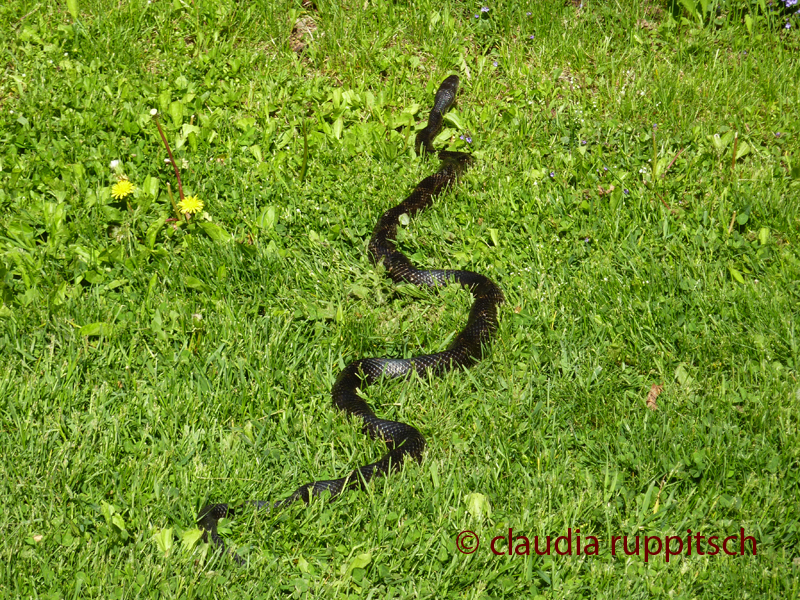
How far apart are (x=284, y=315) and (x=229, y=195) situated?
115cm

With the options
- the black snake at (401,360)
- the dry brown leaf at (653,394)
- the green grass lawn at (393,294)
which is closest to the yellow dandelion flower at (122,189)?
the green grass lawn at (393,294)

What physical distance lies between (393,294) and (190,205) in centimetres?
122

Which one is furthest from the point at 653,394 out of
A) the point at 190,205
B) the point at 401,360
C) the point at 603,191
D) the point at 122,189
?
the point at 122,189

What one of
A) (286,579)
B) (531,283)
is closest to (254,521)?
(286,579)

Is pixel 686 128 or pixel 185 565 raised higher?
pixel 686 128

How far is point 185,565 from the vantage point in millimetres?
2709

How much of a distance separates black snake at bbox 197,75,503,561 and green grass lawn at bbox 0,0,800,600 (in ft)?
0.24

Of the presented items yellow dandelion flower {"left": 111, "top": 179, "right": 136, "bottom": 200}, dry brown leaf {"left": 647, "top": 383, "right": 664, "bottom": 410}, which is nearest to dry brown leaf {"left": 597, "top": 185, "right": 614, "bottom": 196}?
dry brown leaf {"left": 647, "top": 383, "right": 664, "bottom": 410}

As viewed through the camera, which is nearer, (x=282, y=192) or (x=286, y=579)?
(x=286, y=579)

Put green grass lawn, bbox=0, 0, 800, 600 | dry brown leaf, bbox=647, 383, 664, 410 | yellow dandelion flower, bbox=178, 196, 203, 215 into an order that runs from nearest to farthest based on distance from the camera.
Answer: green grass lawn, bbox=0, 0, 800, 600
dry brown leaf, bbox=647, 383, 664, 410
yellow dandelion flower, bbox=178, 196, 203, 215

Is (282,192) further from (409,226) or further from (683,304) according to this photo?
(683,304)

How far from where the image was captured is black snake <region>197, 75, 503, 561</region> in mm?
3068

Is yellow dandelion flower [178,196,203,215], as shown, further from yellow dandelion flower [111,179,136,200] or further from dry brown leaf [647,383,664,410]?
dry brown leaf [647,383,664,410]

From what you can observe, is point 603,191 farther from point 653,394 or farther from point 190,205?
point 190,205
